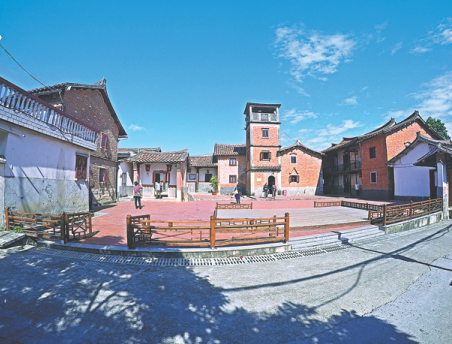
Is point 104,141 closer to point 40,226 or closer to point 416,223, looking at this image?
point 40,226

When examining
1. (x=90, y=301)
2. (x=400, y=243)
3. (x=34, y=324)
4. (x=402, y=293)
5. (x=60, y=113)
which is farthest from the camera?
(x=60, y=113)

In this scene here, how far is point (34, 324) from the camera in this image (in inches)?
116

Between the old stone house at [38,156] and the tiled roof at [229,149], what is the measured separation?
2010 centimetres

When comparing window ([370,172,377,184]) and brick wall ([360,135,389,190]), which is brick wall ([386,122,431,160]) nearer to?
brick wall ([360,135,389,190])

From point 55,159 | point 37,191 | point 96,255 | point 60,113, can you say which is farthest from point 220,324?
point 60,113

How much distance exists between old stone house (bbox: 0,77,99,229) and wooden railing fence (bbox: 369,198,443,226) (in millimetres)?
14199

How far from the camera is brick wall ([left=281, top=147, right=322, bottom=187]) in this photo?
26719 millimetres

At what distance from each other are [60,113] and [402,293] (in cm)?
1272

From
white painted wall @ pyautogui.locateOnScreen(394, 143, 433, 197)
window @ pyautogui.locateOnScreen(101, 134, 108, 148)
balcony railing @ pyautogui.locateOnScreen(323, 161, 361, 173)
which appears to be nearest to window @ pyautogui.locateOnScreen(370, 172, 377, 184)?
white painted wall @ pyautogui.locateOnScreen(394, 143, 433, 197)

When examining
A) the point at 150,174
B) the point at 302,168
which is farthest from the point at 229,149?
the point at 150,174

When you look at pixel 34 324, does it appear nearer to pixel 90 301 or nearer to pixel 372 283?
pixel 90 301

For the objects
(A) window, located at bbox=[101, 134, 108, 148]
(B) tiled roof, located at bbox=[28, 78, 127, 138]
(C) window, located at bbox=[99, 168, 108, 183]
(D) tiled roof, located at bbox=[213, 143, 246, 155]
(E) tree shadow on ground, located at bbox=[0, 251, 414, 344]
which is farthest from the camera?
(D) tiled roof, located at bbox=[213, 143, 246, 155]

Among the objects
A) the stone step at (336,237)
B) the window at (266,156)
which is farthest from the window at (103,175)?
the window at (266,156)

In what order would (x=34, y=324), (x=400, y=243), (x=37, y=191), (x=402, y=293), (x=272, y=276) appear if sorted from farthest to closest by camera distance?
(x=37, y=191) → (x=400, y=243) → (x=272, y=276) → (x=402, y=293) → (x=34, y=324)
